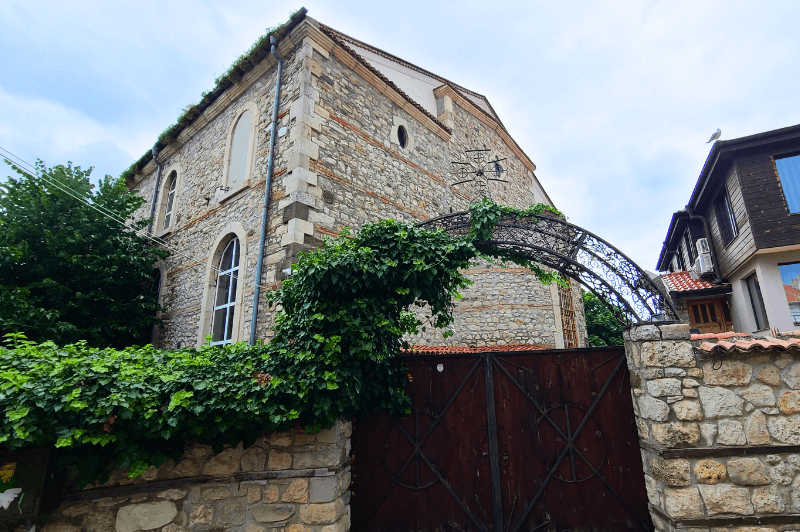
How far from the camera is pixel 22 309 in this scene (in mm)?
7031

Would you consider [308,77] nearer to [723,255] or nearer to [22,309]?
[22,309]

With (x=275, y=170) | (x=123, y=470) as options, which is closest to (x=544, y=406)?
(x=123, y=470)

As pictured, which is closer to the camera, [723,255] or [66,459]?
[66,459]

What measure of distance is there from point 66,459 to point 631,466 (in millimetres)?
5375

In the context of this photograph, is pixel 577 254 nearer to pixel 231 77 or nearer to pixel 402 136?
pixel 402 136

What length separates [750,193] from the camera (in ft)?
29.8

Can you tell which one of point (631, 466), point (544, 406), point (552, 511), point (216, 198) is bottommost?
point (552, 511)

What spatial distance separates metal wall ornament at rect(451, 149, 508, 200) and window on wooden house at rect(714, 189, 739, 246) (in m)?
6.06

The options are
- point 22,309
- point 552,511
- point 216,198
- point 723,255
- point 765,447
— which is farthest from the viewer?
point 723,255

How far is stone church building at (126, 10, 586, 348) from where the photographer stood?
23.4 ft

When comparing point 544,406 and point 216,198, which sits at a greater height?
point 216,198

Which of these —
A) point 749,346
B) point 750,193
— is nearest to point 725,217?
point 750,193

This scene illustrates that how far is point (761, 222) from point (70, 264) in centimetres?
1515

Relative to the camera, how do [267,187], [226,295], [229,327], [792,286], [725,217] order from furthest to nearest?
[725,217] < [792,286] < [226,295] < [229,327] < [267,187]
